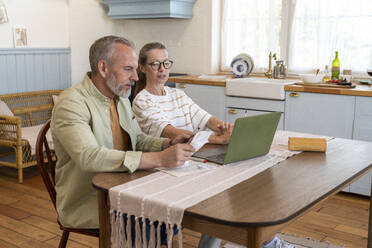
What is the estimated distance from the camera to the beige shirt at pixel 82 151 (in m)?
1.66

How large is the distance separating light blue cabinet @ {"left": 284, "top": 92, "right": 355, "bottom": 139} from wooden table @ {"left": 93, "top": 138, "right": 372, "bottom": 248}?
5.27ft

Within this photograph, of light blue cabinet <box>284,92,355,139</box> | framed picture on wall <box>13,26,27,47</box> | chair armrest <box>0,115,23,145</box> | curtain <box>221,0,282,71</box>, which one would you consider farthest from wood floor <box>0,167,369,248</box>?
curtain <box>221,0,282,71</box>

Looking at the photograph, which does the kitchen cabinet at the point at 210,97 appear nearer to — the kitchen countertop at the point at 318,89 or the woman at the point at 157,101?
the kitchen countertop at the point at 318,89

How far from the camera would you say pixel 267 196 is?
4.73 ft

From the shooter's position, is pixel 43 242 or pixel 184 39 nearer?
pixel 43 242

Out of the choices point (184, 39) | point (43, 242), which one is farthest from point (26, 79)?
point (43, 242)

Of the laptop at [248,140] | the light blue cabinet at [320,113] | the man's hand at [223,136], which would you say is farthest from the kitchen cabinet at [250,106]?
the laptop at [248,140]

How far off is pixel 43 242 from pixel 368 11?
128 inches

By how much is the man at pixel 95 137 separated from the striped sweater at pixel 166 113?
0.43 meters

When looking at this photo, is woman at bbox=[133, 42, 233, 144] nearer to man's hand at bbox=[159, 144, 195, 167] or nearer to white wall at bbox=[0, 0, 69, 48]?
man's hand at bbox=[159, 144, 195, 167]

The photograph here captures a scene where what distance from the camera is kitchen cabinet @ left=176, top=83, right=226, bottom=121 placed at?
4238 mm

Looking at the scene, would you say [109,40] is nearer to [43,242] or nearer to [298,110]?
[43,242]

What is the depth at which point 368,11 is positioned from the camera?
3963mm

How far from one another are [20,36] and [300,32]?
2799 millimetres
